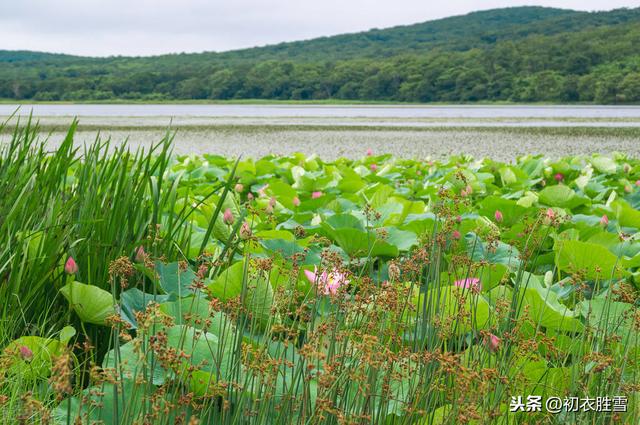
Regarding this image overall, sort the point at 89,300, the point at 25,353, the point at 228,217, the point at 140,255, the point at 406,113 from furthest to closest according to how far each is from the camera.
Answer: the point at 406,113
the point at 228,217
the point at 140,255
the point at 89,300
the point at 25,353

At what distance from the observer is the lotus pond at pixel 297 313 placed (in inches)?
48.2

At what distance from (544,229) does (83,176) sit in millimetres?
1555

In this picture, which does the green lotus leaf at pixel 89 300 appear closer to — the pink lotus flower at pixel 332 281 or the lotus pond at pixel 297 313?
the lotus pond at pixel 297 313

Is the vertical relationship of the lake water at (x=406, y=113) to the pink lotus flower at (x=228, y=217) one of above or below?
below

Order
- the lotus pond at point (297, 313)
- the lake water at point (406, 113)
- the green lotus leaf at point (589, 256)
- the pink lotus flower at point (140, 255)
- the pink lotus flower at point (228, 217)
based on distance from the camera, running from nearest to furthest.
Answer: the lotus pond at point (297, 313) → the pink lotus flower at point (140, 255) → the green lotus leaf at point (589, 256) → the pink lotus flower at point (228, 217) → the lake water at point (406, 113)

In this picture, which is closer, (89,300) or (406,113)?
(89,300)

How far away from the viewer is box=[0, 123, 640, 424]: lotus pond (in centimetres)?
122

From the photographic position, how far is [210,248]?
2338 millimetres

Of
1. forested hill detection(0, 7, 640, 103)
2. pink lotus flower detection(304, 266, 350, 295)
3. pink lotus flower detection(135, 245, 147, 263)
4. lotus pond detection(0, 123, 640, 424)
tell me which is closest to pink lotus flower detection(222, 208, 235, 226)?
lotus pond detection(0, 123, 640, 424)

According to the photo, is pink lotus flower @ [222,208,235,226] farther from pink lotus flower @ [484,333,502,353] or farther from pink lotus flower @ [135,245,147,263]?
pink lotus flower @ [484,333,502,353]

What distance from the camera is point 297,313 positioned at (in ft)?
4.05

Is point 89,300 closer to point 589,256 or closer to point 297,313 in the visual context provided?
point 297,313

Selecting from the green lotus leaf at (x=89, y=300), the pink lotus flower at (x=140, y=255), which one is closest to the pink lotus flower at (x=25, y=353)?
the green lotus leaf at (x=89, y=300)

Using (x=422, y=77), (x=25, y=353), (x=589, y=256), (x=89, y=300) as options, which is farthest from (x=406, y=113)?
(x=25, y=353)
